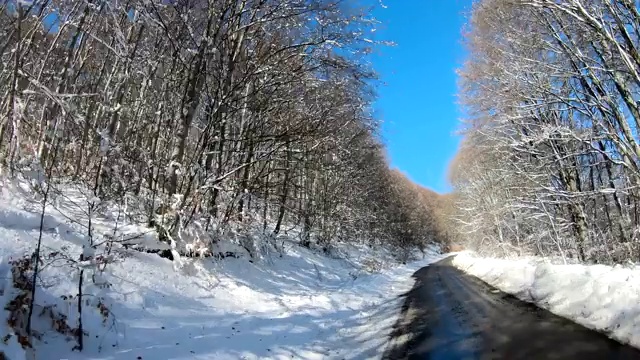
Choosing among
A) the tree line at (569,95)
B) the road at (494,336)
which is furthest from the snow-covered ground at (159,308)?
the tree line at (569,95)

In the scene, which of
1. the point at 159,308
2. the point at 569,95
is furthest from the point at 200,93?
the point at 569,95

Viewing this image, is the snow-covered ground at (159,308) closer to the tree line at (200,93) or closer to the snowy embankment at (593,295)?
the tree line at (200,93)

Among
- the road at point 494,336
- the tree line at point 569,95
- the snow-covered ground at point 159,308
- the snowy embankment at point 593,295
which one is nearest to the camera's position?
the snow-covered ground at point 159,308

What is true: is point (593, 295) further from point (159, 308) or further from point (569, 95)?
point (159, 308)

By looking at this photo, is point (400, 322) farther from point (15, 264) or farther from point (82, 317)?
point (15, 264)

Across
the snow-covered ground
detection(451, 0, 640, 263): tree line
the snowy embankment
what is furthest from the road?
detection(451, 0, 640, 263): tree line

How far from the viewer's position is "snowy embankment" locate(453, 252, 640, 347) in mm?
7137

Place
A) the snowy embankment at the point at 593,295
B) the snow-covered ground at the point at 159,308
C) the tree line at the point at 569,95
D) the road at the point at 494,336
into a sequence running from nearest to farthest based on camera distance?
the snow-covered ground at the point at 159,308, the road at the point at 494,336, the snowy embankment at the point at 593,295, the tree line at the point at 569,95

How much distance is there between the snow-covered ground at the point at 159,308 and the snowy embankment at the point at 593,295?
12.4ft

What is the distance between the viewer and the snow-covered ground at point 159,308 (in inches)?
194

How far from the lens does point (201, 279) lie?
8.48 meters

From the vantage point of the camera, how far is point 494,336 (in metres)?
7.49

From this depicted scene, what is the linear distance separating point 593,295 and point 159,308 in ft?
27.5

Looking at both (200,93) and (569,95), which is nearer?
(200,93)
